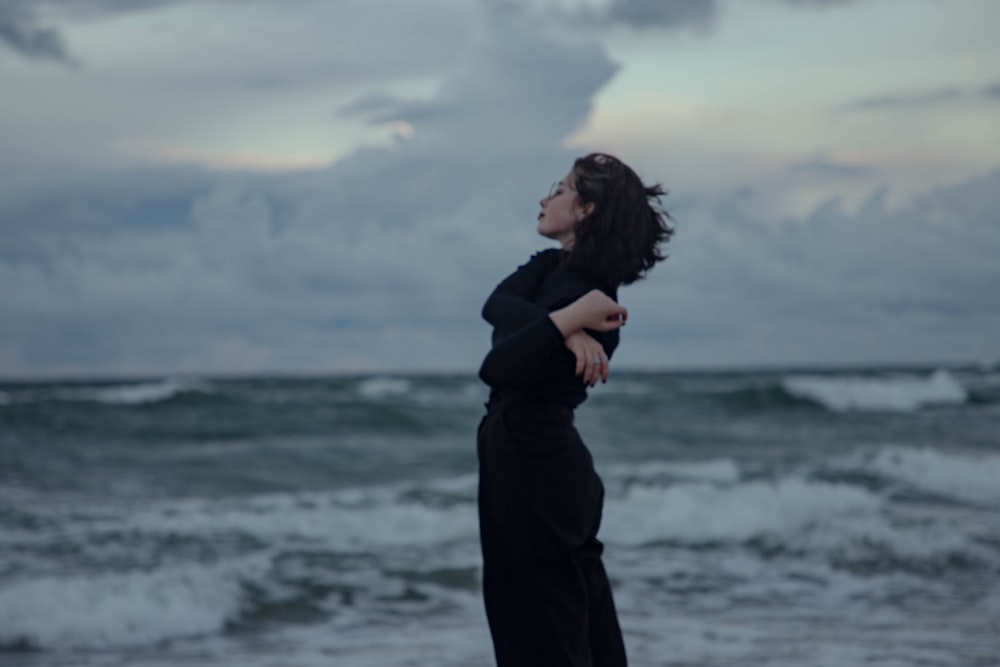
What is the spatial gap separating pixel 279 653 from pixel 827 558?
4772 millimetres

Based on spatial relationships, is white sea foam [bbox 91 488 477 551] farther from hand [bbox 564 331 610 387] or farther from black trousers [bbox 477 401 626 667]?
hand [bbox 564 331 610 387]

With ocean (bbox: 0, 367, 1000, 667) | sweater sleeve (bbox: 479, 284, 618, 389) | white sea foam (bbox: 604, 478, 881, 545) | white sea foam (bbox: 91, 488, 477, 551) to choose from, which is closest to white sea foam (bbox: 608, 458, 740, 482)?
ocean (bbox: 0, 367, 1000, 667)

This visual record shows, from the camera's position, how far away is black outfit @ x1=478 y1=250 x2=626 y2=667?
279cm

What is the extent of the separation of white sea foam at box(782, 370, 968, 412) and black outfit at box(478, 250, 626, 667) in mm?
25434

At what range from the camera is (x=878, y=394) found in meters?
31.2

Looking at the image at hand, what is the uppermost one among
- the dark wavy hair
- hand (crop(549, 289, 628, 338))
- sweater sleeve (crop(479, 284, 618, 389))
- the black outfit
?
the dark wavy hair

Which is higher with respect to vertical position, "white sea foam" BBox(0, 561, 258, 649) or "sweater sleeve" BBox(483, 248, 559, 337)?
"sweater sleeve" BBox(483, 248, 559, 337)

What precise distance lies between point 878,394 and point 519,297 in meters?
30.1

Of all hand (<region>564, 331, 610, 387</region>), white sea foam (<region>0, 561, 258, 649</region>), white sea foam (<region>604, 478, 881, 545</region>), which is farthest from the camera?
white sea foam (<region>604, 478, 881, 545</region>)

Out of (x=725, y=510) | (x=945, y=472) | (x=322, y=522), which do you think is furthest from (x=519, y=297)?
(x=945, y=472)

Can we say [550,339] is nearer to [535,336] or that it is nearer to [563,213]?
[535,336]

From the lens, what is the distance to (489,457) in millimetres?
2859

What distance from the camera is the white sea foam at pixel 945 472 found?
508 inches

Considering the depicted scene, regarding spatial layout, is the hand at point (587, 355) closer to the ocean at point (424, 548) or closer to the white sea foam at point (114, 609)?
the ocean at point (424, 548)
